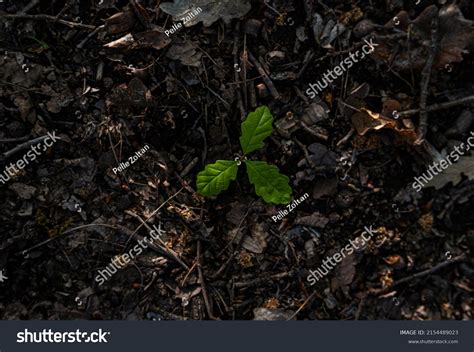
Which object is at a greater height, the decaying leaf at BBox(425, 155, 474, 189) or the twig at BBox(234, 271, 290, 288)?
the decaying leaf at BBox(425, 155, 474, 189)

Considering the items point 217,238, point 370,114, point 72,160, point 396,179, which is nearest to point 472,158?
point 396,179

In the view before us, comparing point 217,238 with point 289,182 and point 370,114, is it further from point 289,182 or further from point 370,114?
point 370,114

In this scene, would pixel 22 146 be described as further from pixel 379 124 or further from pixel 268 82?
pixel 379 124
